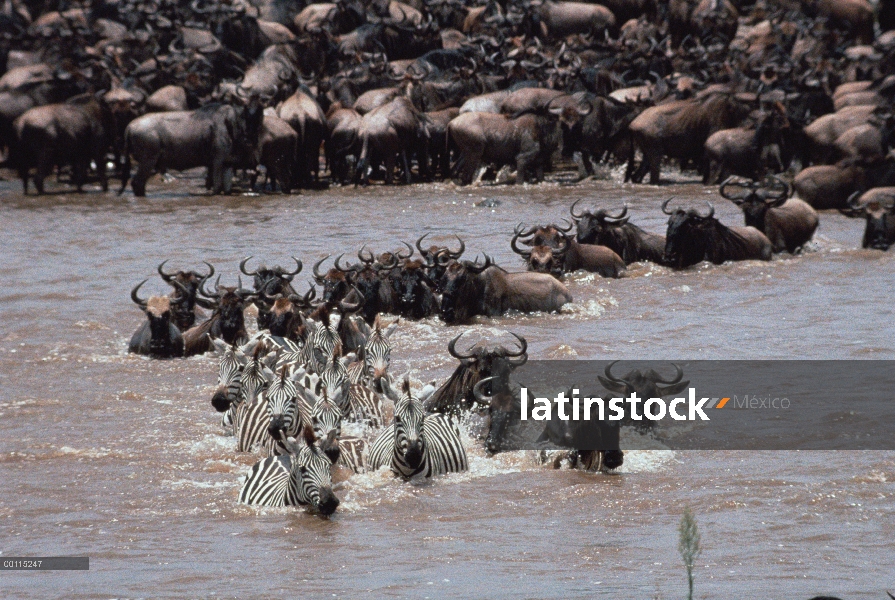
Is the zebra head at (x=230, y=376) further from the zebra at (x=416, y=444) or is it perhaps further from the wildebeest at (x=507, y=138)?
the wildebeest at (x=507, y=138)

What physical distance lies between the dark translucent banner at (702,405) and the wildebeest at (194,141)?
42.8ft

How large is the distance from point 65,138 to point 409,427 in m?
17.8

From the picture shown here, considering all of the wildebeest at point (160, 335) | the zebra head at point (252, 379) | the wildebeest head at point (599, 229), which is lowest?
the wildebeest at point (160, 335)

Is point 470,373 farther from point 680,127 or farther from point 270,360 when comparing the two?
point 680,127

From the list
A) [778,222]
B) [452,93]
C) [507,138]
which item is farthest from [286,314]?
[452,93]

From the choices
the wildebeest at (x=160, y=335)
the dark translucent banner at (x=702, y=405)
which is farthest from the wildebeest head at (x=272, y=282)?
the dark translucent banner at (x=702, y=405)

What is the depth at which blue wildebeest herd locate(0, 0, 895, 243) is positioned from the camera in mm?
24797

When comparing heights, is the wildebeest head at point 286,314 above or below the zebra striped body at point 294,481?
above

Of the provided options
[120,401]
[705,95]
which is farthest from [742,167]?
[120,401]

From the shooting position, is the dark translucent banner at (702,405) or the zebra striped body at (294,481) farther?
the dark translucent banner at (702,405)

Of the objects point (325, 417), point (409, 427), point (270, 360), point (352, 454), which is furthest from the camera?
point (270, 360)

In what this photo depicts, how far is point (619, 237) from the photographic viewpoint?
17.8 meters

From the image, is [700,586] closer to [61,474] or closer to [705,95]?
[61,474]

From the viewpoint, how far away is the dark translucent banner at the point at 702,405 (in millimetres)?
9789
